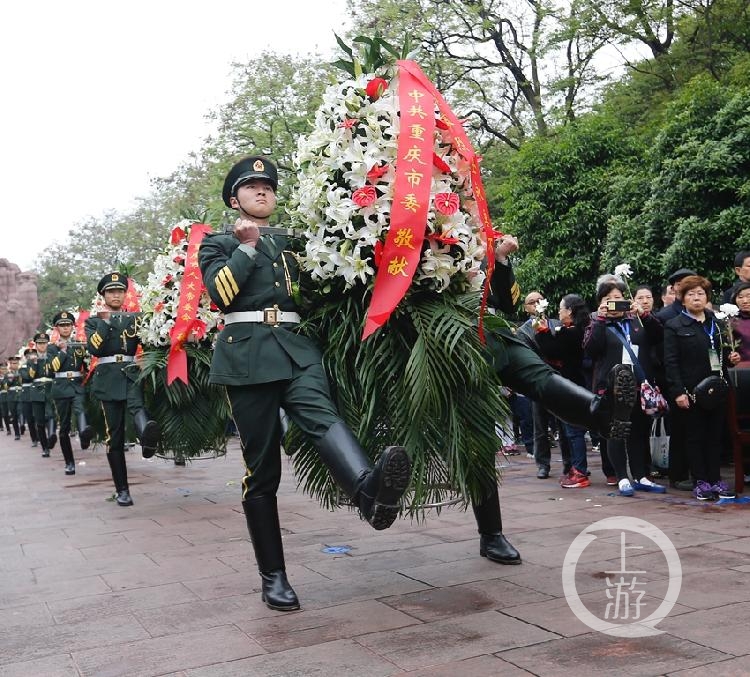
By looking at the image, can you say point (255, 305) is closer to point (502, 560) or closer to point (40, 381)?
point (502, 560)

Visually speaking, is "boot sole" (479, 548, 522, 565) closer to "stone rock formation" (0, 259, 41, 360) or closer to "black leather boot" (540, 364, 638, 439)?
"black leather boot" (540, 364, 638, 439)

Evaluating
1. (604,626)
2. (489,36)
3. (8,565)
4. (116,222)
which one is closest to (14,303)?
(116,222)

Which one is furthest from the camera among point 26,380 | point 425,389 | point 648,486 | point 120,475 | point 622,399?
point 26,380

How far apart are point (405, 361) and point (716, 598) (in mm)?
1673

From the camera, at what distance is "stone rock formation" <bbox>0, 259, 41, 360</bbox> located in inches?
2089

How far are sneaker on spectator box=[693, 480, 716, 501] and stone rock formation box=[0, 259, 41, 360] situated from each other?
167 ft

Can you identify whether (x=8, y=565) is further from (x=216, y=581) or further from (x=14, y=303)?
(x=14, y=303)

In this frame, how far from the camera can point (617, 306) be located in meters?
7.15

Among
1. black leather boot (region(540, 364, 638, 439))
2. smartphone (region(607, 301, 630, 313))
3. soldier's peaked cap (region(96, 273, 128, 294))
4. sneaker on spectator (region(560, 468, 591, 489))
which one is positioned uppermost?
soldier's peaked cap (region(96, 273, 128, 294))

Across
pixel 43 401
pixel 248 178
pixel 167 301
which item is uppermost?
pixel 248 178

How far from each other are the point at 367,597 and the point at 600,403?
142 centimetres

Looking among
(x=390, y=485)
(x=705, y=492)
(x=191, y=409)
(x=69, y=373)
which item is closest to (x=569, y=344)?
(x=705, y=492)

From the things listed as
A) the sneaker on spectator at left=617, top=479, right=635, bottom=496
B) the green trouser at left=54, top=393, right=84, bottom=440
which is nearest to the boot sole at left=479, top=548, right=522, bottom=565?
the sneaker on spectator at left=617, top=479, right=635, bottom=496

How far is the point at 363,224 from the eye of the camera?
4082 mm
